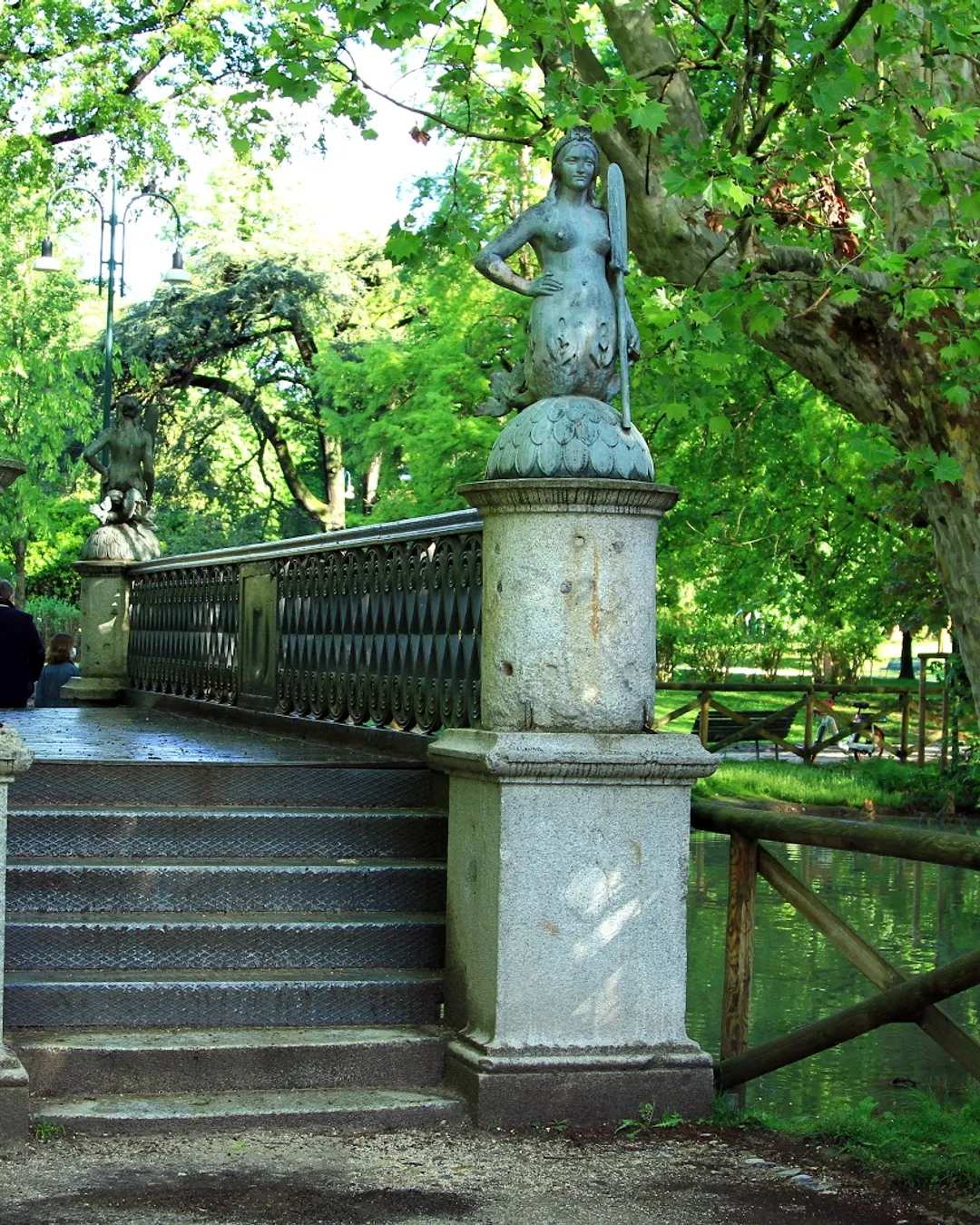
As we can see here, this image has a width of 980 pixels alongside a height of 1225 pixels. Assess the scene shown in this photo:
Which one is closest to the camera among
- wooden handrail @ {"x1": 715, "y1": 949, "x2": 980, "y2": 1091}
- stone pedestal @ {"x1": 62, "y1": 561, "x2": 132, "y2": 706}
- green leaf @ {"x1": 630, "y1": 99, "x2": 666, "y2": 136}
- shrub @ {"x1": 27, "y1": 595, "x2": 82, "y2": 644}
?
wooden handrail @ {"x1": 715, "y1": 949, "x2": 980, "y2": 1091}

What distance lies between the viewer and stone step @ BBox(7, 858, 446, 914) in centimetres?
663

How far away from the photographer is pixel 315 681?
982 centimetres

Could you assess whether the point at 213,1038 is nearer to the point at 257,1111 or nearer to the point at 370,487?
the point at 257,1111

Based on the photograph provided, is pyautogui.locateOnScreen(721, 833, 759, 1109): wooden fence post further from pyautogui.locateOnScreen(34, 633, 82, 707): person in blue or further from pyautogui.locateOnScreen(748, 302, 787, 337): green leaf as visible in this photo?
pyautogui.locateOnScreen(34, 633, 82, 707): person in blue

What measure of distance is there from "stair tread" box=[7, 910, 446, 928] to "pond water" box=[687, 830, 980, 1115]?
216 cm

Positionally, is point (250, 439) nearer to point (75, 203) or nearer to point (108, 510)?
point (75, 203)

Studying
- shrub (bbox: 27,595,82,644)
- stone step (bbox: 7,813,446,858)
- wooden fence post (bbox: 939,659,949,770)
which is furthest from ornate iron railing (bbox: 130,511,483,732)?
shrub (bbox: 27,595,82,644)

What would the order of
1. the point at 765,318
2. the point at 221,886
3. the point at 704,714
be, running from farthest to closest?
the point at 704,714, the point at 765,318, the point at 221,886

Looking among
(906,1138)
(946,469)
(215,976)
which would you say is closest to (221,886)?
(215,976)

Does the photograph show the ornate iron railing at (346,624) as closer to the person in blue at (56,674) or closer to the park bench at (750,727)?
the person in blue at (56,674)

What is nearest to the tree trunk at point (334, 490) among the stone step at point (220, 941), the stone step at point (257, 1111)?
the stone step at point (220, 941)

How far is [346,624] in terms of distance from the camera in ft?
29.8

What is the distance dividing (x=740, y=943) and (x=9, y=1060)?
9.06ft

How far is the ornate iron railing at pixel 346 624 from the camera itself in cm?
746
